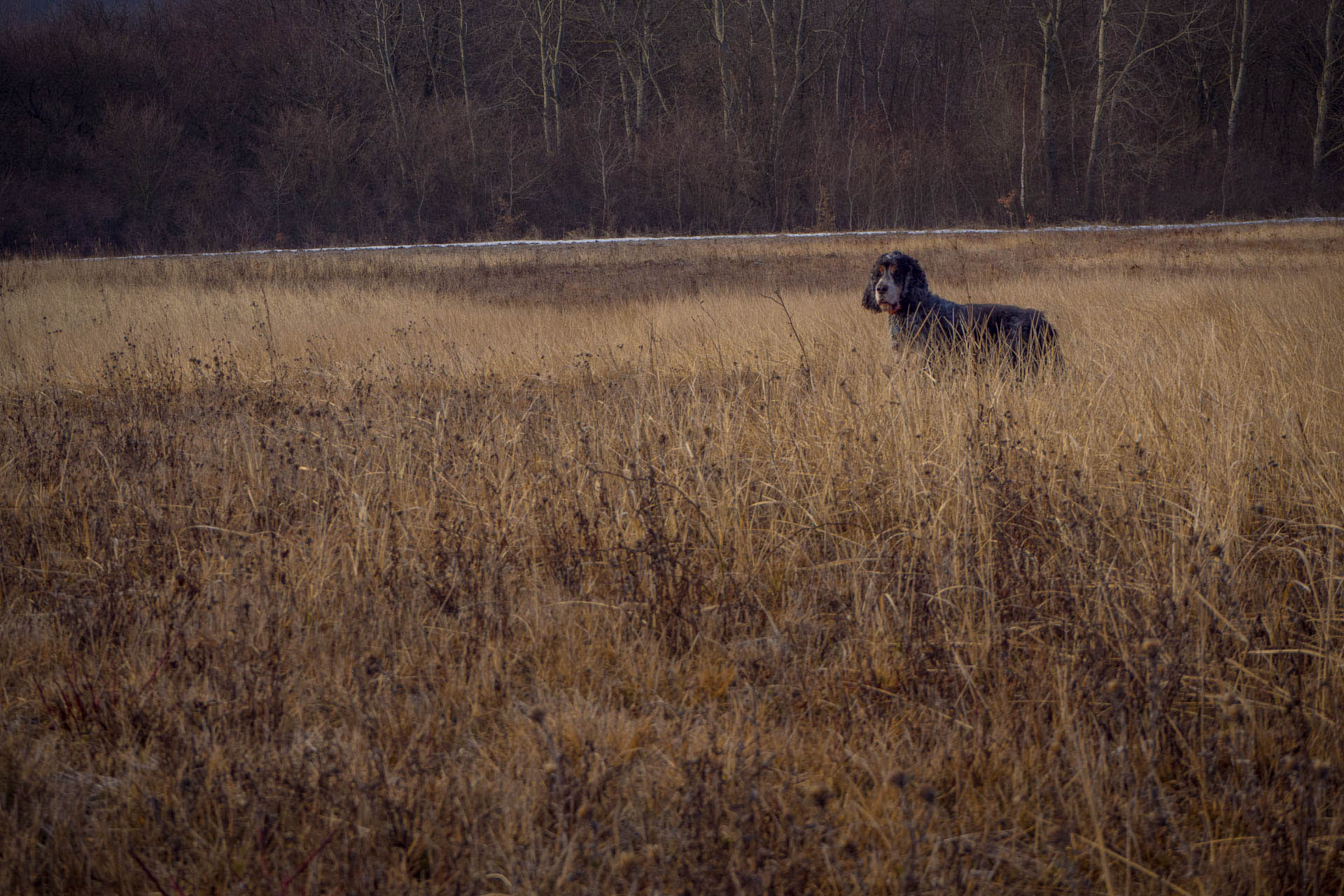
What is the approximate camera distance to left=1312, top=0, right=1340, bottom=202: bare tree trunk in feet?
102

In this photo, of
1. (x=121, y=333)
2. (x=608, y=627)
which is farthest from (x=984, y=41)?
(x=608, y=627)

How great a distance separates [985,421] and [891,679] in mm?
2062

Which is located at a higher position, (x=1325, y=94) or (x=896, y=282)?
(x=1325, y=94)

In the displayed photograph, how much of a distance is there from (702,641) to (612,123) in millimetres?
35252

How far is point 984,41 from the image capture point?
39.6 meters

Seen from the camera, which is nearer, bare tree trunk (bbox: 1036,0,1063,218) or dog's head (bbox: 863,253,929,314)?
dog's head (bbox: 863,253,929,314)

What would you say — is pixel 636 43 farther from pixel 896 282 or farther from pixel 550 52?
pixel 896 282

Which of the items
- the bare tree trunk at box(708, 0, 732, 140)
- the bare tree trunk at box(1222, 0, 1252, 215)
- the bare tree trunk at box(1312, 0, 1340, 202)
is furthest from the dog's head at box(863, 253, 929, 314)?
the bare tree trunk at box(1312, 0, 1340, 202)

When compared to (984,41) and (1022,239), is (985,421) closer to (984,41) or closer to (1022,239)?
(1022,239)

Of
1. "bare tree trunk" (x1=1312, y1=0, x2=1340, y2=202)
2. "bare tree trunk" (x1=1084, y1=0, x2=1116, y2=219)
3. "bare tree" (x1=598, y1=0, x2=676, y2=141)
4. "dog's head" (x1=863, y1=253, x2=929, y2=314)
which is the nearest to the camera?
"dog's head" (x1=863, y1=253, x2=929, y2=314)

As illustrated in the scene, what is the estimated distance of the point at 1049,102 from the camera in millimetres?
31188

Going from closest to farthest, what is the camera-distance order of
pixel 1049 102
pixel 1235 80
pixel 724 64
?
pixel 1049 102, pixel 724 64, pixel 1235 80

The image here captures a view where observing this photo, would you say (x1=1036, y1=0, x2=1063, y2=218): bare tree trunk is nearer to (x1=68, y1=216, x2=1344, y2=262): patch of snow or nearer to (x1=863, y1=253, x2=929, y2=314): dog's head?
(x1=68, y1=216, x2=1344, y2=262): patch of snow

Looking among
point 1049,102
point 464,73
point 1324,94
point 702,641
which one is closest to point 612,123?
point 464,73
